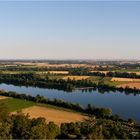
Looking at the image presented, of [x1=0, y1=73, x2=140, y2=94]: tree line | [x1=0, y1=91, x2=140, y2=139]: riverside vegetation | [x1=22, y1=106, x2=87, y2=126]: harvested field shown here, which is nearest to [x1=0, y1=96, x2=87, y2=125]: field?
[x1=22, y1=106, x2=87, y2=126]: harvested field

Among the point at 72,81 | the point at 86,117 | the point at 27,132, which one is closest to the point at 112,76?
the point at 72,81

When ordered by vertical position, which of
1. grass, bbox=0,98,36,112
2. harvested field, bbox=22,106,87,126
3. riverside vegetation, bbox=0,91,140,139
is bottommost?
harvested field, bbox=22,106,87,126

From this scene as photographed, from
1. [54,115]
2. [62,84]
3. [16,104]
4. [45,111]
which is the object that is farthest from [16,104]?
[62,84]

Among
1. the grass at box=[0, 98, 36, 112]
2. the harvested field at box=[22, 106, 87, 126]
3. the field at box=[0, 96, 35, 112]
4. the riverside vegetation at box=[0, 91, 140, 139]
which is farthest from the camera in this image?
the field at box=[0, 96, 35, 112]

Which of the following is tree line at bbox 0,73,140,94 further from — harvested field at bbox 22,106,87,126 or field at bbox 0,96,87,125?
harvested field at bbox 22,106,87,126

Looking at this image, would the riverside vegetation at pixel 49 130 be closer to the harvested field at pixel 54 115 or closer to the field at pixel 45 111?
the harvested field at pixel 54 115

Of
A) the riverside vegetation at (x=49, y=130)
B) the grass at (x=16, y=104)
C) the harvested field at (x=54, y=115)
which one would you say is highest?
the riverside vegetation at (x=49, y=130)

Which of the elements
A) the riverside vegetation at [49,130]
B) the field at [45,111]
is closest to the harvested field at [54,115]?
the field at [45,111]

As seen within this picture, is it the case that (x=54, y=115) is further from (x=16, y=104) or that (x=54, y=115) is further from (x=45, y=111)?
(x=16, y=104)

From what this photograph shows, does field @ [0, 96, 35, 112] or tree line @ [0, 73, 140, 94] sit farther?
tree line @ [0, 73, 140, 94]
